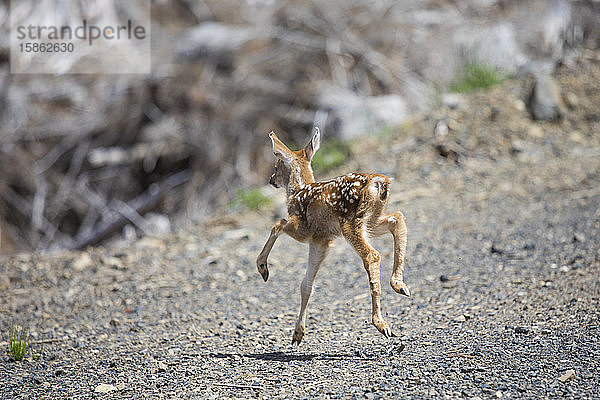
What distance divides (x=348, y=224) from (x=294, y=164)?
3.04ft

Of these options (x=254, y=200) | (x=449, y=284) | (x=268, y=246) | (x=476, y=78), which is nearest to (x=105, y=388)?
(x=268, y=246)

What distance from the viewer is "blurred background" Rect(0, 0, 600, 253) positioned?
10.9 meters

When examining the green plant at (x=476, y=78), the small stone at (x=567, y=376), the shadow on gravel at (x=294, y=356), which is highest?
the green plant at (x=476, y=78)

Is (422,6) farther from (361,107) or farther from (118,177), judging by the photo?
(118,177)

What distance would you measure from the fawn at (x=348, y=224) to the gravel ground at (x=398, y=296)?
1.37 ft

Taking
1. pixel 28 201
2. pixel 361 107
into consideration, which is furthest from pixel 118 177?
pixel 361 107

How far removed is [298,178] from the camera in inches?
209

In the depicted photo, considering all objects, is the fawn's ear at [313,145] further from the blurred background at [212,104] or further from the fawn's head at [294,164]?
the blurred background at [212,104]

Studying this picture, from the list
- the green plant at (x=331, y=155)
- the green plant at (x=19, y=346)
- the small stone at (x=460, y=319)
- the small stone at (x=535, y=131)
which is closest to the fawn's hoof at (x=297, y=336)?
the small stone at (x=460, y=319)

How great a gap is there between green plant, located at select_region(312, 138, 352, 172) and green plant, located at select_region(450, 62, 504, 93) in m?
2.07

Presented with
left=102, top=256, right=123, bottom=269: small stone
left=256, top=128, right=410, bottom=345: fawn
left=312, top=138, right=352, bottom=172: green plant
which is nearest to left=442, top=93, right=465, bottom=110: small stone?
left=312, top=138, right=352, bottom=172: green plant

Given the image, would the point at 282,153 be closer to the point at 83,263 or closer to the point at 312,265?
the point at 312,265

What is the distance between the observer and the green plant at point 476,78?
10633 mm

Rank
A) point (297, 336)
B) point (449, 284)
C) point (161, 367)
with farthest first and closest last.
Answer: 1. point (449, 284)
2. point (297, 336)
3. point (161, 367)
